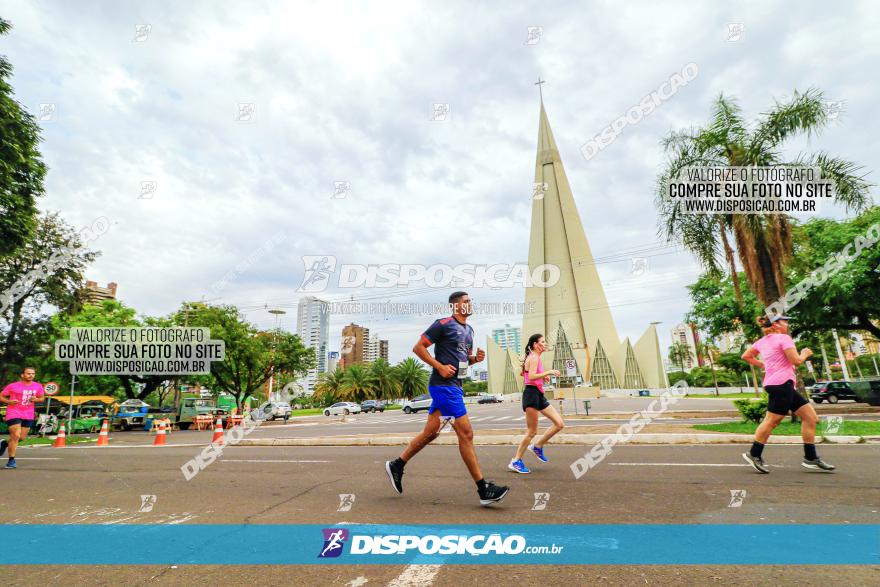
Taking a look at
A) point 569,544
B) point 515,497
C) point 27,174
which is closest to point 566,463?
point 515,497

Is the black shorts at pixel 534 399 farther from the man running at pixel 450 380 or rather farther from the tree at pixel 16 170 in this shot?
the tree at pixel 16 170

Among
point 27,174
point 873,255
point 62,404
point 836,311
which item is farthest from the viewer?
point 62,404

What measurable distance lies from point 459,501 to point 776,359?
454 cm

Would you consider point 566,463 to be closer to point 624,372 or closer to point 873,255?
point 873,255

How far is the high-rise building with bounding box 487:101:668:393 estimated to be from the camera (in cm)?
7612

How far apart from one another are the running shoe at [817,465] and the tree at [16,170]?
1637cm

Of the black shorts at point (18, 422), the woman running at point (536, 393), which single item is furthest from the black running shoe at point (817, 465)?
the black shorts at point (18, 422)

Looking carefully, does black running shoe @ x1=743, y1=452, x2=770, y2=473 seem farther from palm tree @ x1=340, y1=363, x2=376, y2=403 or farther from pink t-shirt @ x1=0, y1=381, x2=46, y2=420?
palm tree @ x1=340, y1=363, x2=376, y2=403

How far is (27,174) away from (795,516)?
16.9 metres

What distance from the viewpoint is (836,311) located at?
16.6 metres

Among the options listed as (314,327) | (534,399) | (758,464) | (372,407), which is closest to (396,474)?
(534,399)

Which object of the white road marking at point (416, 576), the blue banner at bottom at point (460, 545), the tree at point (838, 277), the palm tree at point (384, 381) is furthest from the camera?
the palm tree at point (384, 381)

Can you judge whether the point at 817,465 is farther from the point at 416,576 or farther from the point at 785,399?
the point at 416,576

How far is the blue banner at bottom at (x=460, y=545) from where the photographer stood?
2711 mm
